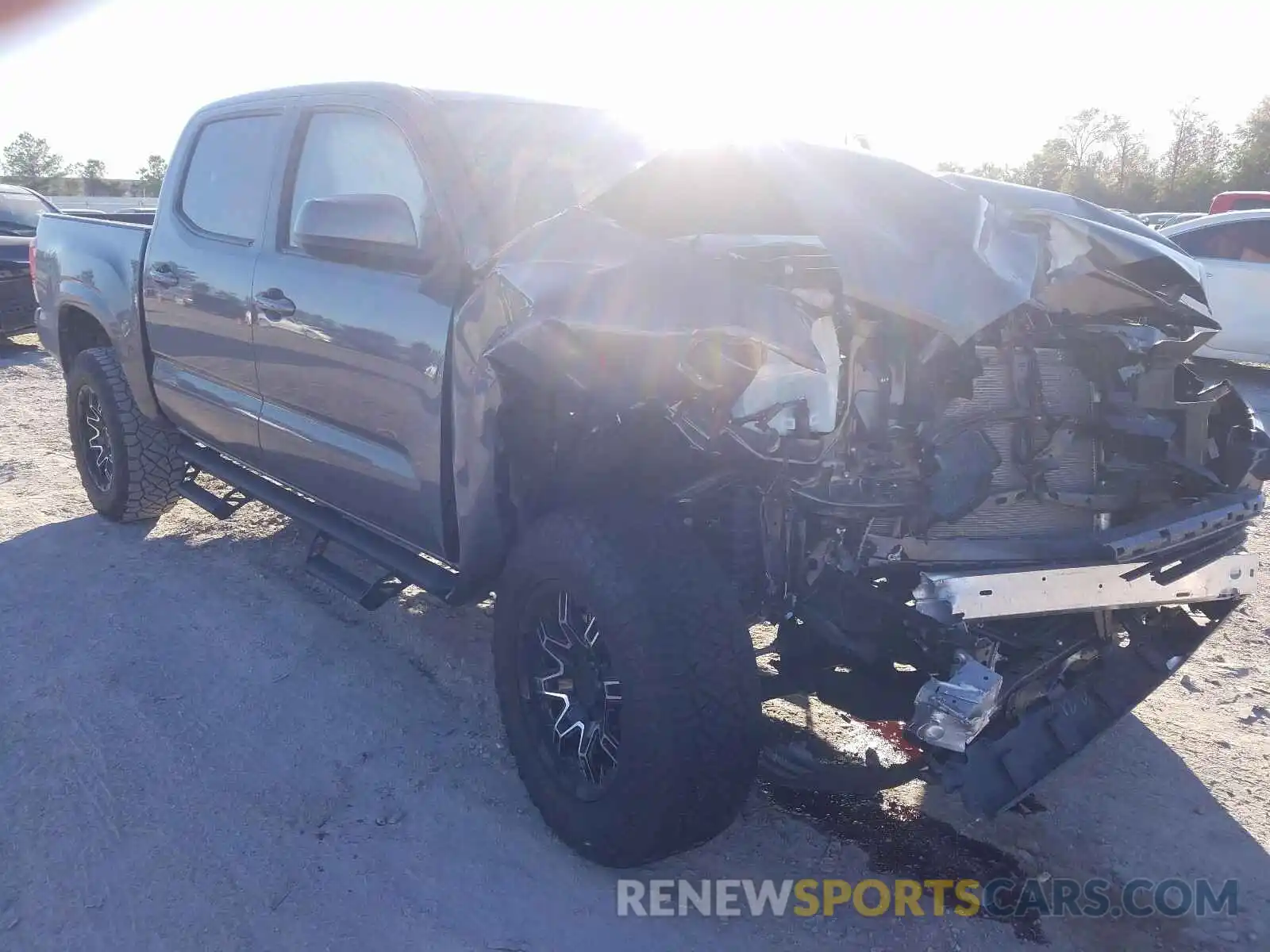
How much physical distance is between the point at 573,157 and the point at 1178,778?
9.46 ft

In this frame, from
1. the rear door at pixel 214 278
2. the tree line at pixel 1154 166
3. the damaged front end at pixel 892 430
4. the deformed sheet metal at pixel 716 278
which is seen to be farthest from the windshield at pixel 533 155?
the tree line at pixel 1154 166

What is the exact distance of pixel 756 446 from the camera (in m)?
2.59

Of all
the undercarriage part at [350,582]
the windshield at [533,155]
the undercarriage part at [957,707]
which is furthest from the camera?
the undercarriage part at [350,582]

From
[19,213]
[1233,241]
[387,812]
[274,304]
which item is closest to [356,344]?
[274,304]

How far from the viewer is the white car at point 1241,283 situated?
9.93 metres

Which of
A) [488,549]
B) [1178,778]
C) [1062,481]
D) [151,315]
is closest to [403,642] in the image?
[488,549]

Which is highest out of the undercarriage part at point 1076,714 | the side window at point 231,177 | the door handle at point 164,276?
the side window at point 231,177

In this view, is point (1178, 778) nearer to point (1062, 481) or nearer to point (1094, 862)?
point (1094, 862)

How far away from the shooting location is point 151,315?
4766mm

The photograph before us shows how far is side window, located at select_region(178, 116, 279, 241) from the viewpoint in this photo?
161 inches

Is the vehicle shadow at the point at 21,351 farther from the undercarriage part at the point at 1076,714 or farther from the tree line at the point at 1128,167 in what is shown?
the tree line at the point at 1128,167

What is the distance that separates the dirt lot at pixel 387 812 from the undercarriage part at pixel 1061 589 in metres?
0.73

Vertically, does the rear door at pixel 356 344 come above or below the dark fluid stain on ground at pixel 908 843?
above

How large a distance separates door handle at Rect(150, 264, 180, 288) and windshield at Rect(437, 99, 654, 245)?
1.75 metres
